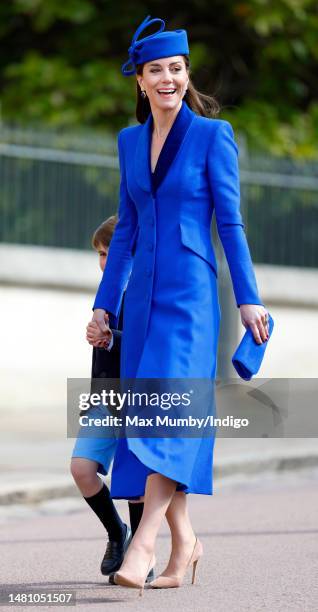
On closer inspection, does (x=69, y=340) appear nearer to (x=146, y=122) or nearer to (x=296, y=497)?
(x=296, y=497)

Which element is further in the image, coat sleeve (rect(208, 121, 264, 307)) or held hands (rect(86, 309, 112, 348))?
held hands (rect(86, 309, 112, 348))

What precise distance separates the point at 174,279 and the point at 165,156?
443mm

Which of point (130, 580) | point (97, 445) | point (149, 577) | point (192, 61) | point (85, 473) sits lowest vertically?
point (149, 577)

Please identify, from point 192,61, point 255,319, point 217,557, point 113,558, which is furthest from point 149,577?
point 192,61

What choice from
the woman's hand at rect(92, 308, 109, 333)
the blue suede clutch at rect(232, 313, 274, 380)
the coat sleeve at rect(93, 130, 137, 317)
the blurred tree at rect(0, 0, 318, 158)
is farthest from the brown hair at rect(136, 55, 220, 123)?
the blurred tree at rect(0, 0, 318, 158)

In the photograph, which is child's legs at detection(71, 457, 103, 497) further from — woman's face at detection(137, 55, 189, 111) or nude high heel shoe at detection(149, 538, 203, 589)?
woman's face at detection(137, 55, 189, 111)

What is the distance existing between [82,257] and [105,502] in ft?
26.6

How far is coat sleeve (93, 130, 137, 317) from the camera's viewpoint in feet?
17.6

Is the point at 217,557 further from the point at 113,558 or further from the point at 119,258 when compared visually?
the point at 119,258

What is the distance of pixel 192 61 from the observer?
A: 655 inches

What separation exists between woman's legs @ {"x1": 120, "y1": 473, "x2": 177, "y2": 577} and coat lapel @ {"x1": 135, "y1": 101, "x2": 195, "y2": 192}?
1.03 metres

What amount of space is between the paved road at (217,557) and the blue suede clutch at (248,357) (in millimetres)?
825

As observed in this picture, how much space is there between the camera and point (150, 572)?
548 cm

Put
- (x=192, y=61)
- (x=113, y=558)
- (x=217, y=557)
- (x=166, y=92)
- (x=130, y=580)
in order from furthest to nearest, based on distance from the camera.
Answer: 1. (x=192, y=61)
2. (x=217, y=557)
3. (x=113, y=558)
4. (x=166, y=92)
5. (x=130, y=580)
